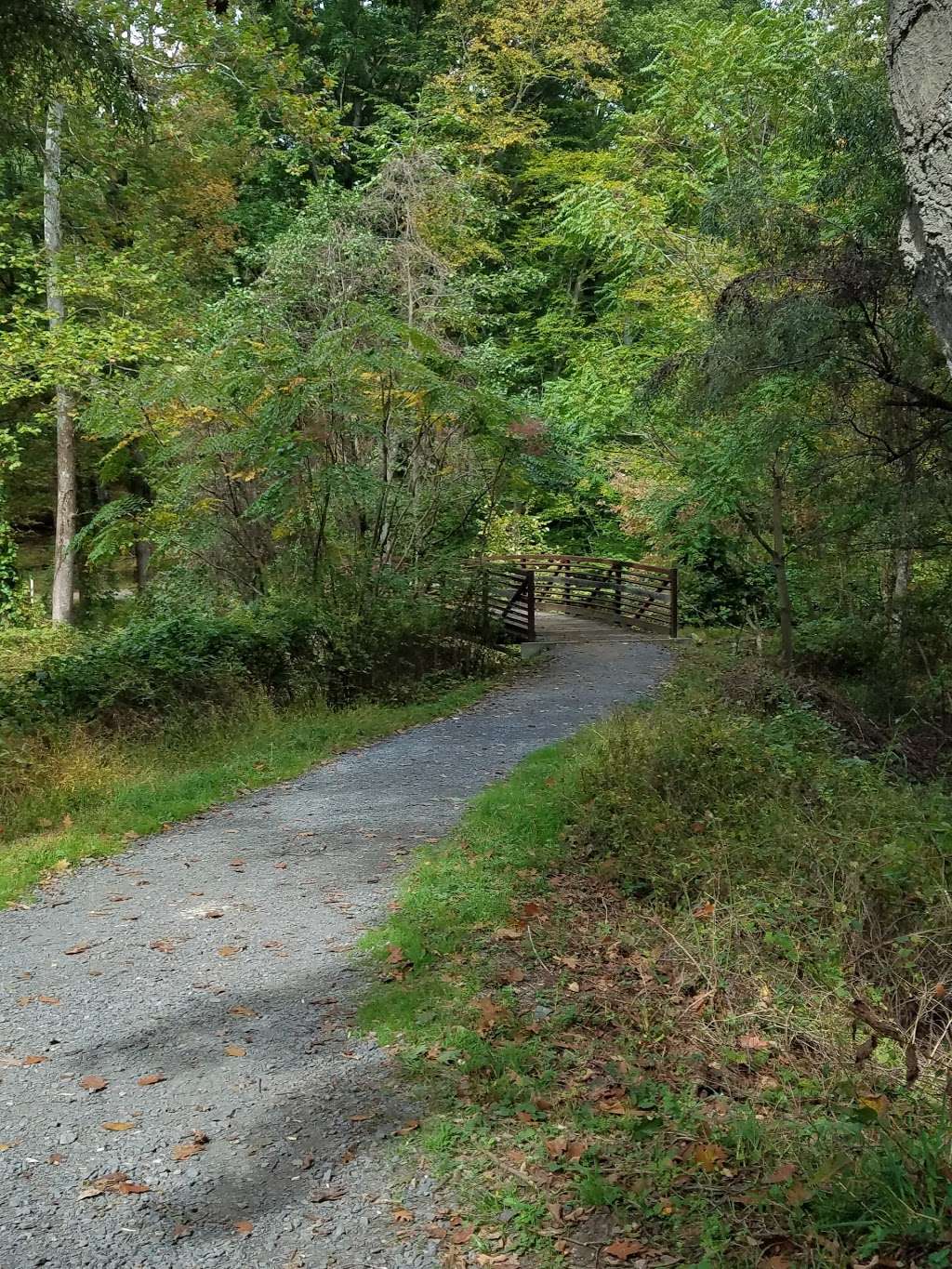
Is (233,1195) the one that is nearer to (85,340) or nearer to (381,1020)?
(381,1020)

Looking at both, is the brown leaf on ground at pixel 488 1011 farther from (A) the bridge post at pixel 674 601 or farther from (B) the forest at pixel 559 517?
(A) the bridge post at pixel 674 601

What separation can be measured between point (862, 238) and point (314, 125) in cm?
580

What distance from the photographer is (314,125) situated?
401 inches

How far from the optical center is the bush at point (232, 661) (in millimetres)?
9352

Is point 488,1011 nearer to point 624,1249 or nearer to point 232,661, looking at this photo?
point 624,1249

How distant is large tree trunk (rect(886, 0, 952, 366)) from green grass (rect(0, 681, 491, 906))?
5.92 m

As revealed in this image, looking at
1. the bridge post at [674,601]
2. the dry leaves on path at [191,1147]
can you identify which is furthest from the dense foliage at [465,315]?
the dry leaves on path at [191,1147]

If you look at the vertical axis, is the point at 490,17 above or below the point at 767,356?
above

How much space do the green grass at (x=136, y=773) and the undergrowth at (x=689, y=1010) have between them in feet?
8.28

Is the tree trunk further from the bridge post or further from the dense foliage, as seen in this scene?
the bridge post

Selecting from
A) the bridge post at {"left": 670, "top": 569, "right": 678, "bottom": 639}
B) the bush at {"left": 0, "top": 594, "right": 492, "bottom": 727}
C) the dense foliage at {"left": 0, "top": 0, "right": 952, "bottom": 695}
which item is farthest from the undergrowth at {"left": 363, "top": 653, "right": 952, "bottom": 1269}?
the bridge post at {"left": 670, "top": 569, "right": 678, "bottom": 639}

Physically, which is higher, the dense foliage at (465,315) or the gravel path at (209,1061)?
the dense foliage at (465,315)

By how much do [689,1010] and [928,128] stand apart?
3488 millimetres

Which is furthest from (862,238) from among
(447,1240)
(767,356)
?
(447,1240)
